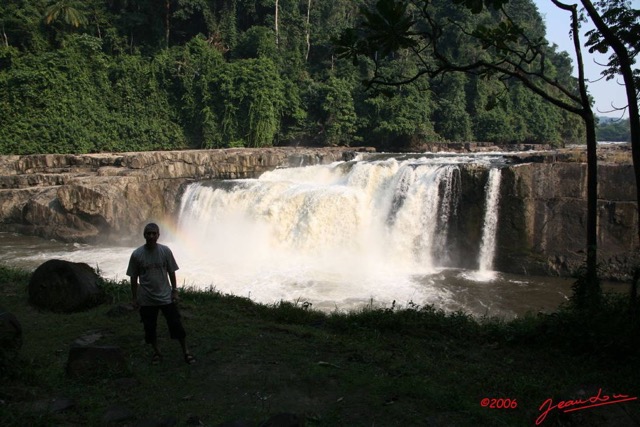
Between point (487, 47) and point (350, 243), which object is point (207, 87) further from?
point (487, 47)

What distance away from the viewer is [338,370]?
13.0ft

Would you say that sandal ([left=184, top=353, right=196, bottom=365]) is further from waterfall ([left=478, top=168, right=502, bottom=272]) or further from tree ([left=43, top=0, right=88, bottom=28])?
tree ([left=43, top=0, right=88, bottom=28])

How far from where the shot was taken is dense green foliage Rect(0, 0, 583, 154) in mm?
23859

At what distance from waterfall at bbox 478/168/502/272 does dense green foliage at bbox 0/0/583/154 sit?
10138 millimetres

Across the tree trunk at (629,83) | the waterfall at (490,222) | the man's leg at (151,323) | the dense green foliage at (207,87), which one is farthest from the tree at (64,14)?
the tree trunk at (629,83)

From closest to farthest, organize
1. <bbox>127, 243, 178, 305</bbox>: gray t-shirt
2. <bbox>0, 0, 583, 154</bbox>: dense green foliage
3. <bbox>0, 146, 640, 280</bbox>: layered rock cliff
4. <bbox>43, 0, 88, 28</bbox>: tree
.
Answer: <bbox>127, 243, 178, 305</bbox>: gray t-shirt < <bbox>0, 146, 640, 280</bbox>: layered rock cliff < <bbox>0, 0, 583, 154</bbox>: dense green foliage < <bbox>43, 0, 88, 28</bbox>: tree

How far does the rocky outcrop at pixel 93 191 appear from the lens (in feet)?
55.9

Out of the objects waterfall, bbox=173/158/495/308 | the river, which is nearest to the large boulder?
the river

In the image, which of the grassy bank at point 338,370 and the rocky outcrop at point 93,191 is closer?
the grassy bank at point 338,370

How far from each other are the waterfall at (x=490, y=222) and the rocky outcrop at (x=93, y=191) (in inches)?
458

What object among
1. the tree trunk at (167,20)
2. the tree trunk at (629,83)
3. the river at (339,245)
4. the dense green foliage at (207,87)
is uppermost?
the tree trunk at (167,20)

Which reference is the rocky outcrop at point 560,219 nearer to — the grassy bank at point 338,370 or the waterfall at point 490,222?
the waterfall at point 490,222

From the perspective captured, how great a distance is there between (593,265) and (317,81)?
28428mm

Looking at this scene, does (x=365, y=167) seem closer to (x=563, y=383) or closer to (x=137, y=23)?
(x=563, y=383)
